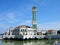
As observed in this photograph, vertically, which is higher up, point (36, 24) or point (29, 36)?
point (36, 24)

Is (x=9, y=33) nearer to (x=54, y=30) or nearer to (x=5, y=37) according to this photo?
(x=5, y=37)

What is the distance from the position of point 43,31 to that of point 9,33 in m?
19.3

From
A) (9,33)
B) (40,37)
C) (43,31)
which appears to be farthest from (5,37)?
(43,31)

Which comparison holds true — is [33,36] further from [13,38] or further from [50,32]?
[50,32]

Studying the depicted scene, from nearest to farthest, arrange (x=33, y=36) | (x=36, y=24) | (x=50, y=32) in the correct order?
(x=33, y=36) < (x=36, y=24) < (x=50, y=32)

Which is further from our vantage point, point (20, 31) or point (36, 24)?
point (36, 24)

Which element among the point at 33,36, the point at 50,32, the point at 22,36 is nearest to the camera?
the point at 22,36

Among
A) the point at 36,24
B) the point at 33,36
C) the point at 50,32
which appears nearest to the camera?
the point at 33,36

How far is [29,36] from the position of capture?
213 feet

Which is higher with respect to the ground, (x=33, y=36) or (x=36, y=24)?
(x=36, y=24)

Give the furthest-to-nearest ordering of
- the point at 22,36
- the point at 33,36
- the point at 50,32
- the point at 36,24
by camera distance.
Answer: the point at 50,32, the point at 36,24, the point at 33,36, the point at 22,36

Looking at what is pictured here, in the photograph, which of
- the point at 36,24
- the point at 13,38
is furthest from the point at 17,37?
the point at 36,24

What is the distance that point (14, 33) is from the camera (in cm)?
6838

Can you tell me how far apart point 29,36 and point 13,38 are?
5.98m
